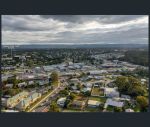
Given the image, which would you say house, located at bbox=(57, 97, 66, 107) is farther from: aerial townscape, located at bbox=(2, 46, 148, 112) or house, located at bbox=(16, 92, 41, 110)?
house, located at bbox=(16, 92, 41, 110)

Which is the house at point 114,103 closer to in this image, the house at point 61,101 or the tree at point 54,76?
the house at point 61,101

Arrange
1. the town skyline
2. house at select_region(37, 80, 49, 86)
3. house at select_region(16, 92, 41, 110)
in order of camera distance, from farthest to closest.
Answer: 1. house at select_region(37, 80, 49, 86)
2. the town skyline
3. house at select_region(16, 92, 41, 110)

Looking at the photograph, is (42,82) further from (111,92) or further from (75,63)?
(111,92)

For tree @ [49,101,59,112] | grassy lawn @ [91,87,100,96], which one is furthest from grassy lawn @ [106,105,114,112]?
tree @ [49,101,59,112]

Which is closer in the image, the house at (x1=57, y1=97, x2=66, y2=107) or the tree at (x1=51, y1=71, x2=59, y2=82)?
the house at (x1=57, y1=97, x2=66, y2=107)


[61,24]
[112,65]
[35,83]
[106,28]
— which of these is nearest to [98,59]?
[112,65]

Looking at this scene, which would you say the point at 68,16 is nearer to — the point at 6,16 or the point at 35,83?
the point at 6,16

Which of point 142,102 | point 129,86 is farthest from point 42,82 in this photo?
point 142,102
